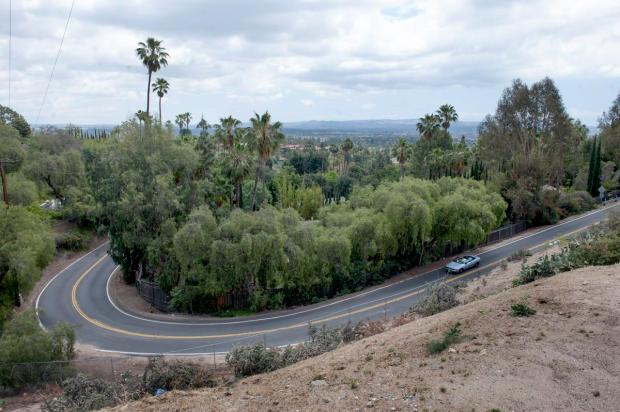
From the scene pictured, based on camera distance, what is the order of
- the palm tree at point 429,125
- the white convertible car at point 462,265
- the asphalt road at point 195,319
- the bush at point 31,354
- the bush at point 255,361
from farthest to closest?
1. the palm tree at point 429,125
2. the white convertible car at point 462,265
3. the asphalt road at point 195,319
4. the bush at point 31,354
5. the bush at point 255,361

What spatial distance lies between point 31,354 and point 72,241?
2996 centimetres

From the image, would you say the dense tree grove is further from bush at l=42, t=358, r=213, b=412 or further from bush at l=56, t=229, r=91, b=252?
bush at l=42, t=358, r=213, b=412

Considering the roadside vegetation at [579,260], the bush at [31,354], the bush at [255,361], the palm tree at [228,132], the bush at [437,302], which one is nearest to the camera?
the bush at [255,361]

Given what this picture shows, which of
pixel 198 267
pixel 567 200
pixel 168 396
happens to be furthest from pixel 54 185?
pixel 567 200

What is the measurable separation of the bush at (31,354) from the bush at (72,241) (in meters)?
27.5

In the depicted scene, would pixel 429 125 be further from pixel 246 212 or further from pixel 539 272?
pixel 539 272

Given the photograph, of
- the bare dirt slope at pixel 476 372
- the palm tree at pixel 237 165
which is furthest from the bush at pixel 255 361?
the palm tree at pixel 237 165

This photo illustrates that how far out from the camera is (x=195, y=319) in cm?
3030

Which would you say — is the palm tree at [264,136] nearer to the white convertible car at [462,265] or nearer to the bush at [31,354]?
the white convertible car at [462,265]

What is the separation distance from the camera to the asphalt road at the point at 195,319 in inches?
1010

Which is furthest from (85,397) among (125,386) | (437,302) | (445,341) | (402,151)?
(402,151)

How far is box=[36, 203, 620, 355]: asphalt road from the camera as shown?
25.7 metres

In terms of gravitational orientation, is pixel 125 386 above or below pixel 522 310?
below

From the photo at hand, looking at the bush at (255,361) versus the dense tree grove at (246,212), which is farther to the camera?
A: the dense tree grove at (246,212)
